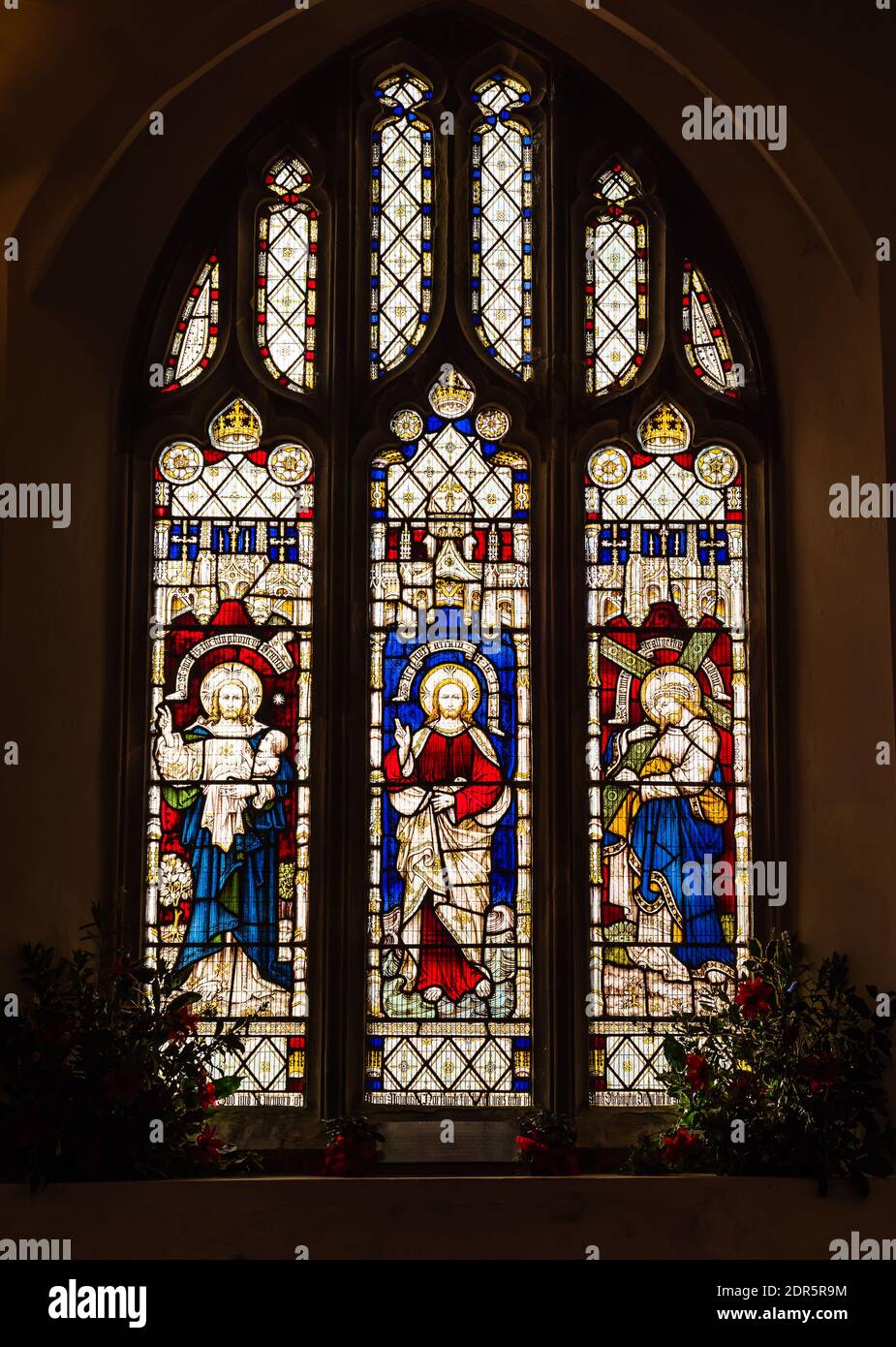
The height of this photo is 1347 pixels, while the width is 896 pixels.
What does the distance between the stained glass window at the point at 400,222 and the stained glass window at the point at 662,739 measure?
2.58 feet

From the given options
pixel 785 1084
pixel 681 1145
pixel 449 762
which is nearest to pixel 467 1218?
pixel 681 1145

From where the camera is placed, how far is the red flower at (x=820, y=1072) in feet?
15.0

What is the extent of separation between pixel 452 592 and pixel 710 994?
1493 mm

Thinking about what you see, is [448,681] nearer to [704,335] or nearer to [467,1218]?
[704,335]

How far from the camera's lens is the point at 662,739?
5.43m

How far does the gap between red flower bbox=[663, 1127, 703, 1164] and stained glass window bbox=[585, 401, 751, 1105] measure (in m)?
0.38

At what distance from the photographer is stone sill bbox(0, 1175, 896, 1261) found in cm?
441

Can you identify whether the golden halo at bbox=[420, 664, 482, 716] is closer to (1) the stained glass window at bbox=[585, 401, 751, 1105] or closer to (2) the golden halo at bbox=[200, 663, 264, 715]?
(1) the stained glass window at bbox=[585, 401, 751, 1105]

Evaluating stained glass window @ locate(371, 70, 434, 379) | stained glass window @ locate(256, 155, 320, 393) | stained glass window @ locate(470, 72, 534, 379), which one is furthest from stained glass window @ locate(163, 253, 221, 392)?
stained glass window @ locate(470, 72, 534, 379)

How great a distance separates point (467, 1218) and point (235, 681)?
185 cm

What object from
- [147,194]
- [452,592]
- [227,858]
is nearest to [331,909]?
[227,858]

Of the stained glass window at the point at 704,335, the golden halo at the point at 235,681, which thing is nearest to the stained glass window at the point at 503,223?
Answer: the stained glass window at the point at 704,335

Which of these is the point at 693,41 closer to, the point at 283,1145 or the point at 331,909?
the point at 331,909

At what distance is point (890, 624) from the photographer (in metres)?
4.68
